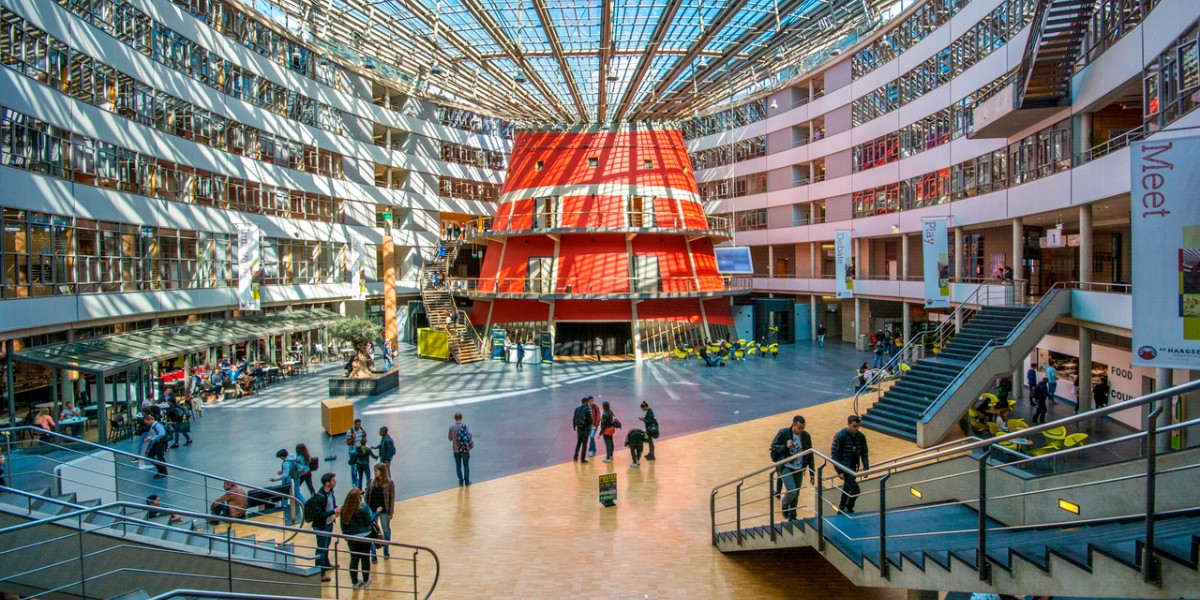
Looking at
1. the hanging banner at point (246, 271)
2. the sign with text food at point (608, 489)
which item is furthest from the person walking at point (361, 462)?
the hanging banner at point (246, 271)

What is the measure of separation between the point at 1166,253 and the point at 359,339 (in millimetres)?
25554

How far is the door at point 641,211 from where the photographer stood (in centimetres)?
3912

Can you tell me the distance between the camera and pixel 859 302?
1688 inches

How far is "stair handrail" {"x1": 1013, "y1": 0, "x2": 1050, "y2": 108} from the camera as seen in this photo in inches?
727

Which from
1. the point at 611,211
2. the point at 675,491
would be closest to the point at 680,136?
the point at 611,211

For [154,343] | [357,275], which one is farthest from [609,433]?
[357,275]

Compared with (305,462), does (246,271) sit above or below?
above

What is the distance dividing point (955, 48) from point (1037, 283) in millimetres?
10754

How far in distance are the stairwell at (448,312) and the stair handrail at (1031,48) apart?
27.9 m

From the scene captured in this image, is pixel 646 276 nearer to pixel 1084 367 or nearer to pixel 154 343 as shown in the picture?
pixel 1084 367

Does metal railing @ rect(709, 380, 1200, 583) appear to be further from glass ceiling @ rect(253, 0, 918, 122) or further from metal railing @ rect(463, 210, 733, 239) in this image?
metal railing @ rect(463, 210, 733, 239)

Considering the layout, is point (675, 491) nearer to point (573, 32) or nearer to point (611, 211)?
point (611, 211)

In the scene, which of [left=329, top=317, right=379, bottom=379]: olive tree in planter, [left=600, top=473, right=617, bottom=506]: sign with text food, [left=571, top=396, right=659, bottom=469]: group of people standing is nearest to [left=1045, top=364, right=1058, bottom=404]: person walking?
[left=571, top=396, right=659, bottom=469]: group of people standing

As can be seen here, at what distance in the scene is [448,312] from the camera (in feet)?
138
